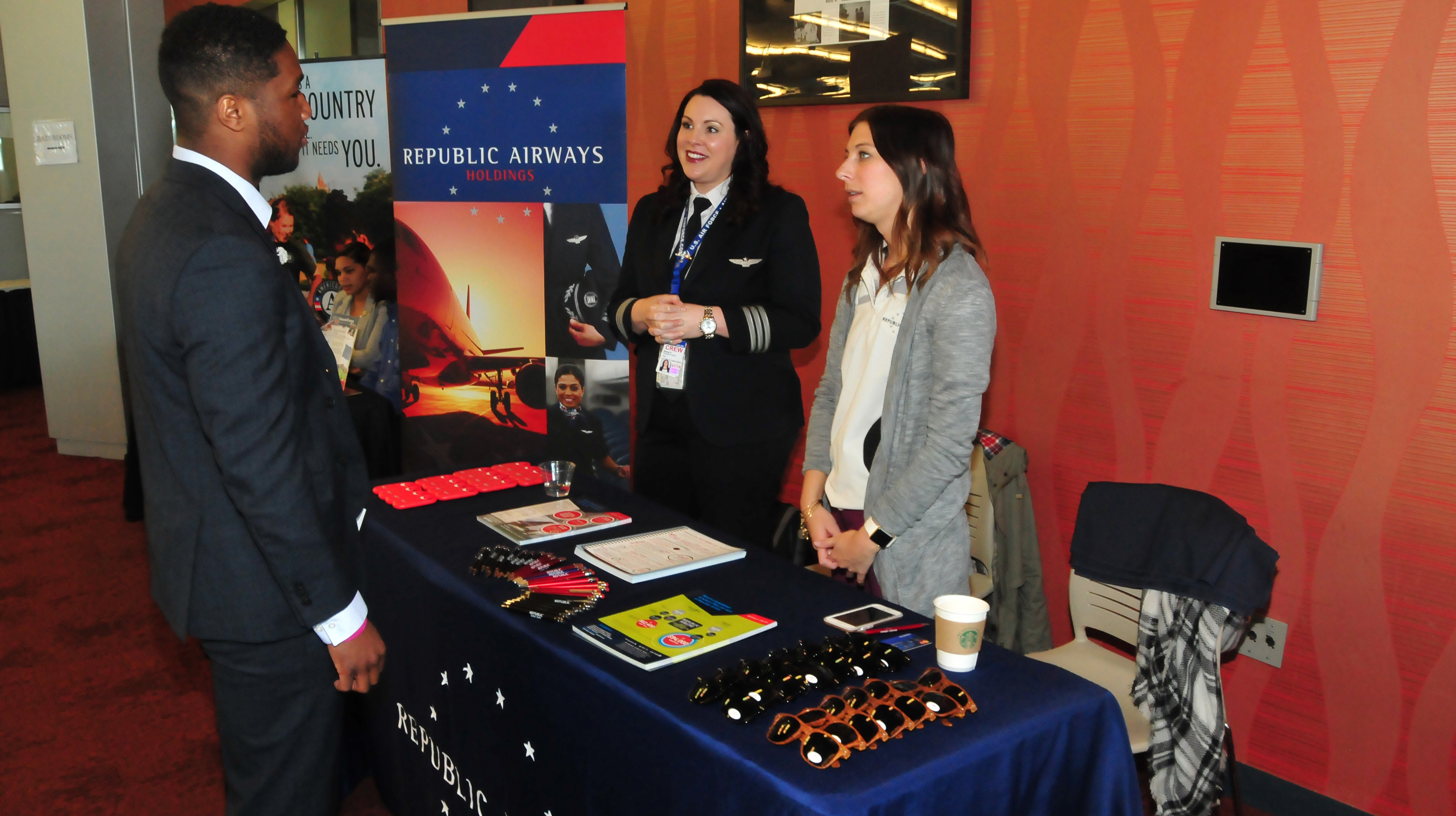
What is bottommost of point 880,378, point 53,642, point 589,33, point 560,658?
point 53,642

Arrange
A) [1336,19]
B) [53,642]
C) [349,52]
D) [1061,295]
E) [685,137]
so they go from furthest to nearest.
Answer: [349,52]
[53,642]
[1061,295]
[685,137]
[1336,19]

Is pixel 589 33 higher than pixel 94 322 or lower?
higher

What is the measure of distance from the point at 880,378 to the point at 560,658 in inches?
33.6

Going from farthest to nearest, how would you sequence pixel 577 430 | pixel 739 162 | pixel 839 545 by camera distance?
pixel 577 430, pixel 739 162, pixel 839 545

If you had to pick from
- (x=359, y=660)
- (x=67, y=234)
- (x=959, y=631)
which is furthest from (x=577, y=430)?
(x=67, y=234)

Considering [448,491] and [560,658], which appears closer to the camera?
[560,658]

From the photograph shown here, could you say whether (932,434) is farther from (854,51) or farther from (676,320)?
(854,51)

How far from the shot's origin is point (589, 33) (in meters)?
3.55

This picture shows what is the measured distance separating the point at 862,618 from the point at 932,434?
1.32ft

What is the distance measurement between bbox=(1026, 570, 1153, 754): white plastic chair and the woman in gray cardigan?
49 centimetres

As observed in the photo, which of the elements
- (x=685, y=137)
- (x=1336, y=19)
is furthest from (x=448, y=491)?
(x=1336, y=19)

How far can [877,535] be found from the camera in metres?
1.91

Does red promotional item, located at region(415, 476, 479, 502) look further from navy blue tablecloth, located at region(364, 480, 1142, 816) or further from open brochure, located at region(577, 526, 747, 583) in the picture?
open brochure, located at region(577, 526, 747, 583)

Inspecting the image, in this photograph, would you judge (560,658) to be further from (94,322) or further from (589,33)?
(94,322)
